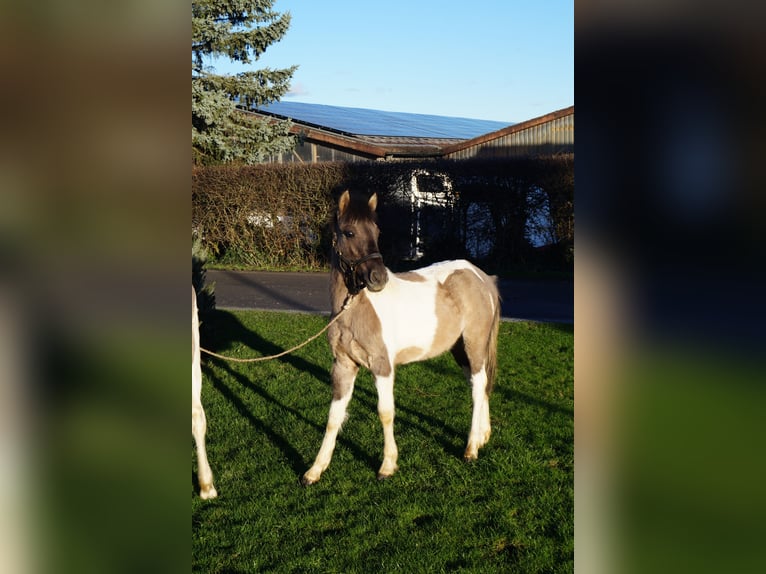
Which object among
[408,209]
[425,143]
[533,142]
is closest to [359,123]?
[425,143]

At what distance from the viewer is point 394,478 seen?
5316mm

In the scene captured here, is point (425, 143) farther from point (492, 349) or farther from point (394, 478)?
point (394, 478)

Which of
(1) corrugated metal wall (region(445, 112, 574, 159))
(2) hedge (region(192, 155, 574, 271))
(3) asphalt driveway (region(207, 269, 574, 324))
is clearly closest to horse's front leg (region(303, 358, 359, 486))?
(3) asphalt driveway (region(207, 269, 574, 324))

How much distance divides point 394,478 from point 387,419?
17.3 inches

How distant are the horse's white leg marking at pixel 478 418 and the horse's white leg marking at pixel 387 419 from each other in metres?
0.65

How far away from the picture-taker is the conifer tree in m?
21.3

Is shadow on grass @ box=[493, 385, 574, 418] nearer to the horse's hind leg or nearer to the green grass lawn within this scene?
the green grass lawn

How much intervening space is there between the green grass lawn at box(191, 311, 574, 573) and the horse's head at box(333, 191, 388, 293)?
1521mm
